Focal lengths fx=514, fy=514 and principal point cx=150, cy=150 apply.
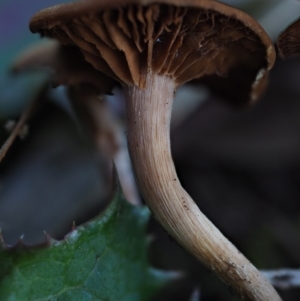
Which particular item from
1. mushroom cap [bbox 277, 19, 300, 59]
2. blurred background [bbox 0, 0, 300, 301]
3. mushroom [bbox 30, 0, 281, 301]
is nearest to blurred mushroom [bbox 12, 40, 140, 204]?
blurred background [bbox 0, 0, 300, 301]

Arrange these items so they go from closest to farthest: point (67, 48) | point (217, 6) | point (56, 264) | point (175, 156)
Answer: point (217, 6) < point (56, 264) < point (67, 48) < point (175, 156)

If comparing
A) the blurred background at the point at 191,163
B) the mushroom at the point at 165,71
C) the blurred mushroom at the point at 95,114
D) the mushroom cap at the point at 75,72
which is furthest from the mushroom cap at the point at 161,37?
the blurred background at the point at 191,163

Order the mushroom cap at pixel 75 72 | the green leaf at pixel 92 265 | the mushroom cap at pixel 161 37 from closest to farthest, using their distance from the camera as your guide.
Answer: the mushroom cap at pixel 161 37 < the green leaf at pixel 92 265 < the mushroom cap at pixel 75 72

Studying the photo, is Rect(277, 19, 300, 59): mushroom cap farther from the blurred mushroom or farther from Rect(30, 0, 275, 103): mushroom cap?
the blurred mushroom

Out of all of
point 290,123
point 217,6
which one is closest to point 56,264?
point 217,6

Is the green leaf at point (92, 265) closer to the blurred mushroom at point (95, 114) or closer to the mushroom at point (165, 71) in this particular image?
the mushroom at point (165, 71)

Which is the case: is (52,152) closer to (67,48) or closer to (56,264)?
(67,48)

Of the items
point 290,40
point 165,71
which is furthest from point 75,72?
point 290,40

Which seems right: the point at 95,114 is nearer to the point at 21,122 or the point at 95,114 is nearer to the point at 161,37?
the point at 21,122
